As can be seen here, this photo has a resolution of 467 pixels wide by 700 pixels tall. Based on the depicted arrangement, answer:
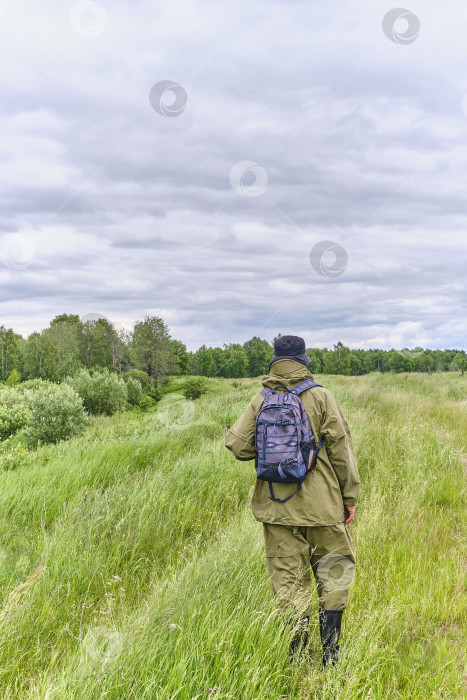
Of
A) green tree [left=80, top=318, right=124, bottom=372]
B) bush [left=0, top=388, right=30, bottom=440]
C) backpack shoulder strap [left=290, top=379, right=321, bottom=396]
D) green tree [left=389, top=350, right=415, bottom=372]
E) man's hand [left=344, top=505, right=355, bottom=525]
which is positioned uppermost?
green tree [left=80, top=318, right=124, bottom=372]

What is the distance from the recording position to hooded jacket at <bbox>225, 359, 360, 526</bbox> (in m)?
2.98

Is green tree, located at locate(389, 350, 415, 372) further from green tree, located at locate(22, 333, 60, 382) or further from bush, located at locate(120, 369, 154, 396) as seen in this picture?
green tree, located at locate(22, 333, 60, 382)

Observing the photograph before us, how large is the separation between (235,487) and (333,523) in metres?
3.71

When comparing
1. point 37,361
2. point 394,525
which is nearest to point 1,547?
point 394,525

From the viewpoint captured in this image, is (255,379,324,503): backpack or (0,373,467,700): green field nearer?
(0,373,467,700): green field

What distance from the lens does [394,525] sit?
16.4ft

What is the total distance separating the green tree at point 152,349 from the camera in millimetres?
61375

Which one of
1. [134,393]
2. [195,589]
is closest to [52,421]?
[195,589]

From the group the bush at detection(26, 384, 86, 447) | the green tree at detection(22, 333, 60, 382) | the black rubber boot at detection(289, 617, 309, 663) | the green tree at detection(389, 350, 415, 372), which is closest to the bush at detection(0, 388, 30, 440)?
the bush at detection(26, 384, 86, 447)

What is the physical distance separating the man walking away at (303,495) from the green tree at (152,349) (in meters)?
58.8

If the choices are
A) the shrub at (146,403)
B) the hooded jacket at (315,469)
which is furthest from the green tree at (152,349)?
the hooded jacket at (315,469)

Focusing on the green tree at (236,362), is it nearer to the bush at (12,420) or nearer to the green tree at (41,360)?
the green tree at (41,360)

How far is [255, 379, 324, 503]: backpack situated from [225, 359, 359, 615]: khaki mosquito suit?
0.08m

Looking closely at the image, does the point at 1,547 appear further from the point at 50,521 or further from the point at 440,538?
the point at 440,538
